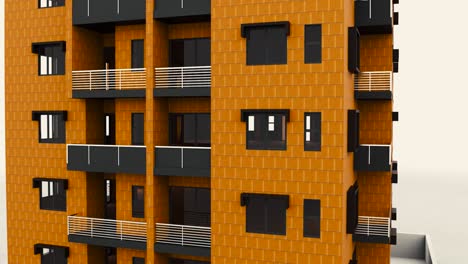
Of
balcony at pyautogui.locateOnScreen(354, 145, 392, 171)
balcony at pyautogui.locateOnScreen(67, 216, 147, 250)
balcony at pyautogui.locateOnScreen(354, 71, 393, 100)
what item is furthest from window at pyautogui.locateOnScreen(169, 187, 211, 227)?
balcony at pyautogui.locateOnScreen(354, 71, 393, 100)

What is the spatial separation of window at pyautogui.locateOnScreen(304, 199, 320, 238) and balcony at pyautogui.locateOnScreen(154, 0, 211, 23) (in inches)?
348

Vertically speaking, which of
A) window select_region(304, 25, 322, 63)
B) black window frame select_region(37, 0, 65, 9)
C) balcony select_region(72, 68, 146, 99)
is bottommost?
balcony select_region(72, 68, 146, 99)

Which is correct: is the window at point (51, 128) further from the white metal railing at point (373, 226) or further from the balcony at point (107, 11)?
the white metal railing at point (373, 226)

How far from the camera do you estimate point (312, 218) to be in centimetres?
1941

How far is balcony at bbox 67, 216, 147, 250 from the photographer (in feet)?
74.2

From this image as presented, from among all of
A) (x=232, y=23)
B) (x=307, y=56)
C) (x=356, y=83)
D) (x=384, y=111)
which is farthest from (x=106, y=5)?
(x=384, y=111)

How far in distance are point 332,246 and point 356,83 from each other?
723cm

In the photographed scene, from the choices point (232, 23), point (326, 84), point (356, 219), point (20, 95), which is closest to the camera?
point (326, 84)

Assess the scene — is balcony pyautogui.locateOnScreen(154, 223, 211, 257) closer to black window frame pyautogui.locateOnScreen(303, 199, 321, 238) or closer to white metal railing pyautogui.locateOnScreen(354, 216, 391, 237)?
black window frame pyautogui.locateOnScreen(303, 199, 321, 238)

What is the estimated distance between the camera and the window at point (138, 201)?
23656mm

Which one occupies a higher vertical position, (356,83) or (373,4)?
(373,4)

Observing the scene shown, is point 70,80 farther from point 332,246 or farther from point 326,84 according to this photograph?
point 332,246

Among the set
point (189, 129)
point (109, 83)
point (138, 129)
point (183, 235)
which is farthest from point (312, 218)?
point (109, 83)

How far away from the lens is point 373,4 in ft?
69.5
